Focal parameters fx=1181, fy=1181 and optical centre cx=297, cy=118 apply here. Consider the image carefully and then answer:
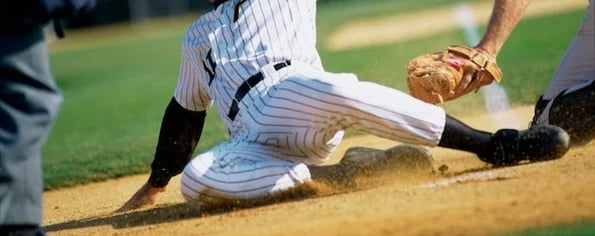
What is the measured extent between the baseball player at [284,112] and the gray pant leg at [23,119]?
3.23 feet

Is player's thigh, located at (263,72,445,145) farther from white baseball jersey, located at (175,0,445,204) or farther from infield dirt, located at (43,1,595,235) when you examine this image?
infield dirt, located at (43,1,595,235)

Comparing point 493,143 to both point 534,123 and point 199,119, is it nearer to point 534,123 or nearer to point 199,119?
point 534,123

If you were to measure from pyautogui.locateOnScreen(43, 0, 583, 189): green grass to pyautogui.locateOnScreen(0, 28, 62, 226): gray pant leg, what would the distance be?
10.4ft

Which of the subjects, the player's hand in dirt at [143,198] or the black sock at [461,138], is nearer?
the black sock at [461,138]

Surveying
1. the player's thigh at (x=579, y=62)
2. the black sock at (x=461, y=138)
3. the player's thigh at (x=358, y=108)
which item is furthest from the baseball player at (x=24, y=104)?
the player's thigh at (x=579, y=62)

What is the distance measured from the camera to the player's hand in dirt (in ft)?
17.3

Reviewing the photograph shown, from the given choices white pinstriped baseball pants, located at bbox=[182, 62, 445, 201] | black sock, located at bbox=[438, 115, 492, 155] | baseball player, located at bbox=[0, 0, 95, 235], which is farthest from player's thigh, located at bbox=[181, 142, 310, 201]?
baseball player, located at bbox=[0, 0, 95, 235]

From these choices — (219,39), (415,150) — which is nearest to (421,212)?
(415,150)

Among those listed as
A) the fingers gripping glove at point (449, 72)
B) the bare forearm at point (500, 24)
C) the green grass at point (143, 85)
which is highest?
the bare forearm at point (500, 24)

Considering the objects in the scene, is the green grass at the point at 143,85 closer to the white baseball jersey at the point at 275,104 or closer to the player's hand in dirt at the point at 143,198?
the player's hand in dirt at the point at 143,198

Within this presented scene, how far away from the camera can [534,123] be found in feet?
17.9

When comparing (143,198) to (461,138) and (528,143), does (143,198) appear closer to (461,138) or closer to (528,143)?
(461,138)

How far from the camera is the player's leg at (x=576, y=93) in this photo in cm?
519

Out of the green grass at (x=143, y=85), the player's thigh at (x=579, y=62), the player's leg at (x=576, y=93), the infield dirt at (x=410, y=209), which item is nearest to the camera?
the infield dirt at (x=410, y=209)
